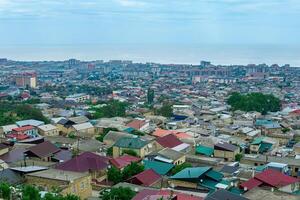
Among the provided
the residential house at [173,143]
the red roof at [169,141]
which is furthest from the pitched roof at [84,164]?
the red roof at [169,141]

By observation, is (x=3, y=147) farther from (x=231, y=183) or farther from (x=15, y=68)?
(x=15, y=68)

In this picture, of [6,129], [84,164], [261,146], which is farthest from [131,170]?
[6,129]

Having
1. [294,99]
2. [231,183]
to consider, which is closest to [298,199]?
[231,183]

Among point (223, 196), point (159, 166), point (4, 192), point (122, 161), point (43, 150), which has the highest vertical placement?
point (223, 196)

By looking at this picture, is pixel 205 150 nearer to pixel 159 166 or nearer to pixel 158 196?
pixel 159 166

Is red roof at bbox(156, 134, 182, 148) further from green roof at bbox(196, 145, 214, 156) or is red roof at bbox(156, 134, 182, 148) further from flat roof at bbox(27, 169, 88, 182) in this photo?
flat roof at bbox(27, 169, 88, 182)

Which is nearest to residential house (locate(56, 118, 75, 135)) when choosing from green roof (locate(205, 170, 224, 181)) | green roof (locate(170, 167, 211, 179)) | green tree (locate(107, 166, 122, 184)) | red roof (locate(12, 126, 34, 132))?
red roof (locate(12, 126, 34, 132))

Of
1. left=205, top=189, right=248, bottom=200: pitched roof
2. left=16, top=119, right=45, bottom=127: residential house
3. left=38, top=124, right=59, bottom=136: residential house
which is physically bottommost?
left=38, top=124, right=59, bottom=136: residential house
